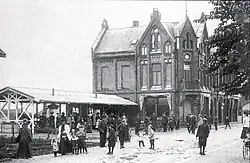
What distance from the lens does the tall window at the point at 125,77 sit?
40.6m

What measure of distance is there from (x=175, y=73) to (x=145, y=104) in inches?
165

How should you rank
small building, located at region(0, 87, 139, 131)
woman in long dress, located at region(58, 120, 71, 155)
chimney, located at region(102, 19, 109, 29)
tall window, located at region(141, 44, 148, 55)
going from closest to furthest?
1. woman in long dress, located at region(58, 120, 71, 155)
2. small building, located at region(0, 87, 139, 131)
3. tall window, located at region(141, 44, 148, 55)
4. chimney, located at region(102, 19, 109, 29)

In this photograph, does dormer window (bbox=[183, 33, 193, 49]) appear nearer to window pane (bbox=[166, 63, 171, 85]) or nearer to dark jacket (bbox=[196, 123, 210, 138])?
window pane (bbox=[166, 63, 171, 85])

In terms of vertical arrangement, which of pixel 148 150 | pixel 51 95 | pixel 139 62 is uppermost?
pixel 139 62

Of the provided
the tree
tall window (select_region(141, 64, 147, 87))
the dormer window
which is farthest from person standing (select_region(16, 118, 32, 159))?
the dormer window

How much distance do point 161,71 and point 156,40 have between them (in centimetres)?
285

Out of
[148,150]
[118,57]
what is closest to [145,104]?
[118,57]

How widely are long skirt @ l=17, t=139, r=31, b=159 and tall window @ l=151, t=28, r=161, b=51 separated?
2479 cm

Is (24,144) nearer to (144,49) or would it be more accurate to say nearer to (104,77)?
(144,49)

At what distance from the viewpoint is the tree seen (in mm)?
10586

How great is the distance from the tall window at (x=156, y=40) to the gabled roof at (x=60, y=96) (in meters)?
5.50

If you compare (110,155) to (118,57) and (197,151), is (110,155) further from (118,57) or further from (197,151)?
(118,57)

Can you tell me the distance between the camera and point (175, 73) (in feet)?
124

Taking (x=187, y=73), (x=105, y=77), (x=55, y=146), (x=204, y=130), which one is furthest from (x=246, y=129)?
(x=105, y=77)
